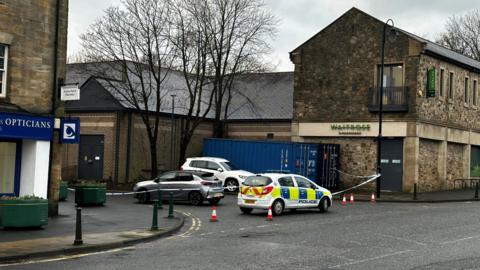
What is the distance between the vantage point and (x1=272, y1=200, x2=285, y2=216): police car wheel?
72.7 feet

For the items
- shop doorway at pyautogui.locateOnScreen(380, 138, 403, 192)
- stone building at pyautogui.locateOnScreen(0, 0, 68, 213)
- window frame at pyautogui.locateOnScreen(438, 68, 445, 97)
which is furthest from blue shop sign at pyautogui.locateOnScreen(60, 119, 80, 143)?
window frame at pyautogui.locateOnScreen(438, 68, 445, 97)

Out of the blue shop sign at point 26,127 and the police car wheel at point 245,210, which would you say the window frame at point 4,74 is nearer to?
the blue shop sign at point 26,127

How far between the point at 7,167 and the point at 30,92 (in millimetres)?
2429

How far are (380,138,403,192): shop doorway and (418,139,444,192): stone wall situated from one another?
1153 millimetres

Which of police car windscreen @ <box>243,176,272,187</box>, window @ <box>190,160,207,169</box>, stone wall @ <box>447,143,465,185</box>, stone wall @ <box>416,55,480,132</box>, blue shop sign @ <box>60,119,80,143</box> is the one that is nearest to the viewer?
blue shop sign @ <box>60,119,80,143</box>

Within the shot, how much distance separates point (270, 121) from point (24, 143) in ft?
93.4

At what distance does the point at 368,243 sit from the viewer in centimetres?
1489

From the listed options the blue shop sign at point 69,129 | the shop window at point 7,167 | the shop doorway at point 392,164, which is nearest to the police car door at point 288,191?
the blue shop sign at point 69,129

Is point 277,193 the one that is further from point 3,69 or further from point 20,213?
point 3,69

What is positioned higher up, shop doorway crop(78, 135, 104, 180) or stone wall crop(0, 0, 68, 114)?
stone wall crop(0, 0, 68, 114)

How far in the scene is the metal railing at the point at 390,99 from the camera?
118 ft

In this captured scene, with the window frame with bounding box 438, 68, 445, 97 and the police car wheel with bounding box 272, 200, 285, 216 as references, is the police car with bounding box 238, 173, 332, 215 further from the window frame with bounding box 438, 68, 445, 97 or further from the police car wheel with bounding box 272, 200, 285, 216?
the window frame with bounding box 438, 68, 445, 97

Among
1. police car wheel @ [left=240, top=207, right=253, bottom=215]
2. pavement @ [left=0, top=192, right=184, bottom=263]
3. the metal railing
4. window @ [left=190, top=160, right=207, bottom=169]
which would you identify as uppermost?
the metal railing

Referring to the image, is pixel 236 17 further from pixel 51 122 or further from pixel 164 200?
pixel 51 122
